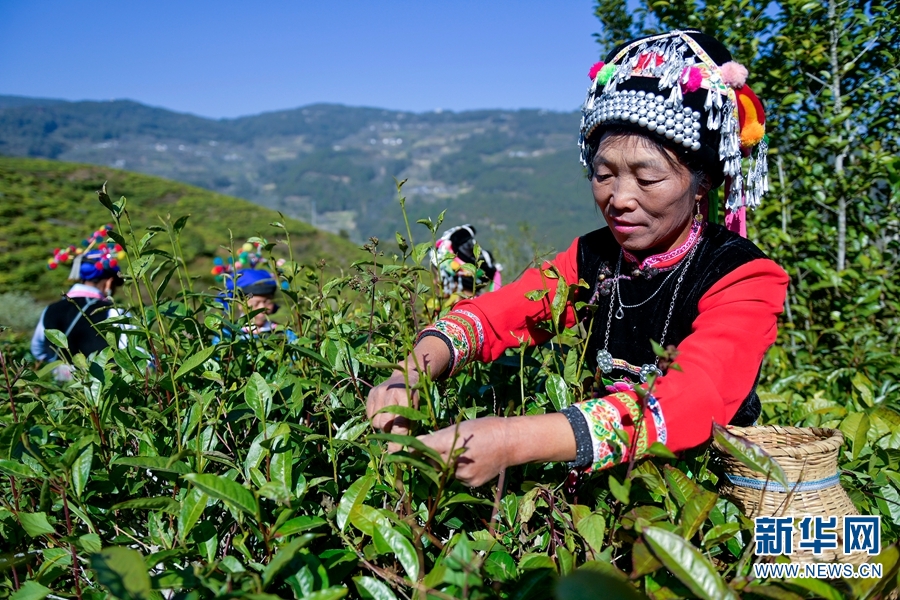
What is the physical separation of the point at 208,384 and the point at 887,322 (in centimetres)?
297

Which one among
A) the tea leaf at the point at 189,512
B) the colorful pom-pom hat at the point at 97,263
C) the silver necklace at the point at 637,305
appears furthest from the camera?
the colorful pom-pom hat at the point at 97,263

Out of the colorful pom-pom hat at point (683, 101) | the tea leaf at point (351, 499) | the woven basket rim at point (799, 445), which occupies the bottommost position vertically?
the tea leaf at point (351, 499)

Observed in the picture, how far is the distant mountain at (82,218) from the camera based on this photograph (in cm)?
1270

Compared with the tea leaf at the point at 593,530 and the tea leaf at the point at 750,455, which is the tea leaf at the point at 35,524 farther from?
the tea leaf at the point at 750,455

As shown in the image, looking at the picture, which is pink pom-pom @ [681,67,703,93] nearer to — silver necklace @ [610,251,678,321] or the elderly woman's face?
the elderly woman's face

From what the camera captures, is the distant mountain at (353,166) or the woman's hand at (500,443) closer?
the woman's hand at (500,443)

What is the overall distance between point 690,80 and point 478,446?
0.96m

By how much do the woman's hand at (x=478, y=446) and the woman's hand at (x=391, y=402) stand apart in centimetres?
9

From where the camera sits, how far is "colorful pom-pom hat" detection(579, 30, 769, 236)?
54.0 inches

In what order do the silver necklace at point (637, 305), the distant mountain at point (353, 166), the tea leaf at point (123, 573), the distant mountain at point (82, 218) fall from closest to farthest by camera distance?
the tea leaf at point (123, 573), the silver necklace at point (637, 305), the distant mountain at point (82, 218), the distant mountain at point (353, 166)

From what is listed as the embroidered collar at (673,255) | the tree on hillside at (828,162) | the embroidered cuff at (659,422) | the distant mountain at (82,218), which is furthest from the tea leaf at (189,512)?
the distant mountain at (82,218)

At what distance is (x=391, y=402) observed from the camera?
1.10m

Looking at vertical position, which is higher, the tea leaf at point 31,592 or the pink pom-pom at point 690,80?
the pink pom-pom at point 690,80

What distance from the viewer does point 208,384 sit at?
138 cm
